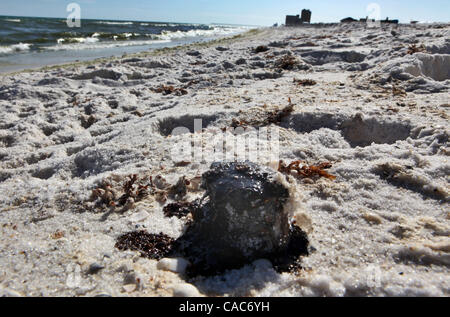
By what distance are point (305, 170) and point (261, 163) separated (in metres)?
0.35

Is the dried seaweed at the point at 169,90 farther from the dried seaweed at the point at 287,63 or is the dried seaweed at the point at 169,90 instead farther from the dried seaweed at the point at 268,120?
the dried seaweed at the point at 287,63

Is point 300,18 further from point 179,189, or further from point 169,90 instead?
point 179,189

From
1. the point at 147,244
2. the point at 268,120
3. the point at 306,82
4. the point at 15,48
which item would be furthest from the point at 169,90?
the point at 15,48

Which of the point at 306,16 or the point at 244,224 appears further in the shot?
the point at 306,16

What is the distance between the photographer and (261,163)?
2500 millimetres

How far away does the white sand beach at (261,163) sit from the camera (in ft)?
4.77

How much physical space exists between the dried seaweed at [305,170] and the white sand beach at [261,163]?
67 millimetres

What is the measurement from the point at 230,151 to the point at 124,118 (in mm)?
1961

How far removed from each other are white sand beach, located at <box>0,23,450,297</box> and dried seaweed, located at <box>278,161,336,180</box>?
0.22 ft

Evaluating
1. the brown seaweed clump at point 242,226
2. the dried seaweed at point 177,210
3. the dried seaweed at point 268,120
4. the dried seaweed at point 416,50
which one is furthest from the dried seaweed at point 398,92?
the dried seaweed at point 177,210
